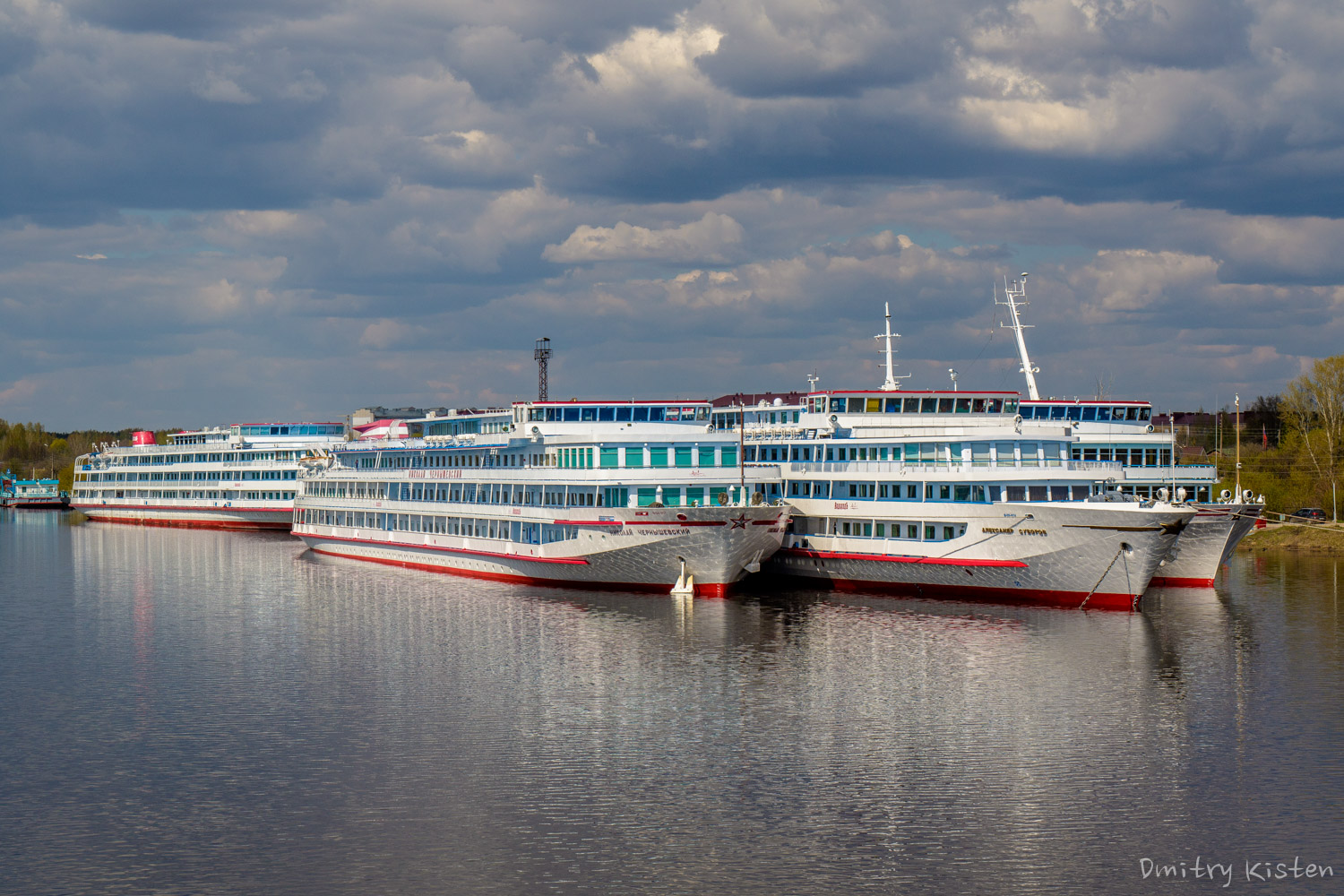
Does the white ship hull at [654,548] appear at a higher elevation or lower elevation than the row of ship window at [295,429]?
lower

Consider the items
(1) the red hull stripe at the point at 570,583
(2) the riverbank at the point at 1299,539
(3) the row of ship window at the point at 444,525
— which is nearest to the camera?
(1) the red hull stripe at the point at 570,583

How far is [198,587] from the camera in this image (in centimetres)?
7950

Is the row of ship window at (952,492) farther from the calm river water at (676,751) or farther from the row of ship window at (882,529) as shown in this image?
the calm river water at (676,751)

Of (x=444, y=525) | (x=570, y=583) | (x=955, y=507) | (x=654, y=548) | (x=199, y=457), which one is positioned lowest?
(x=570, y=583)

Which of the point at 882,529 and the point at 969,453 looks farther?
the point at 882,529

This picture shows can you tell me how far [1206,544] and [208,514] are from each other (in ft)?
395

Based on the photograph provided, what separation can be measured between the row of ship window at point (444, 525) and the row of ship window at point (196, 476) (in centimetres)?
4164

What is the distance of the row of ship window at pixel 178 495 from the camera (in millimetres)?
143500

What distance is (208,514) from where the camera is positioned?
15075cm

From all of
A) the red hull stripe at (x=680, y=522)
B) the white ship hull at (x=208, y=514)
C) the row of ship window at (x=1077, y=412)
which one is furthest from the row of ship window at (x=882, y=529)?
the white ship hull at (x=208, y=514)

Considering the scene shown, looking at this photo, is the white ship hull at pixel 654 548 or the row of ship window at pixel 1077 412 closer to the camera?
the white ship hull at pixel 654 548

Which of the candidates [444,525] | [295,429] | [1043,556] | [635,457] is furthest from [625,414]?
[295,429]

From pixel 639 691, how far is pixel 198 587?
4620 cm

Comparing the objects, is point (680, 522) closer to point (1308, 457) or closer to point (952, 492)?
point (952, 492)
